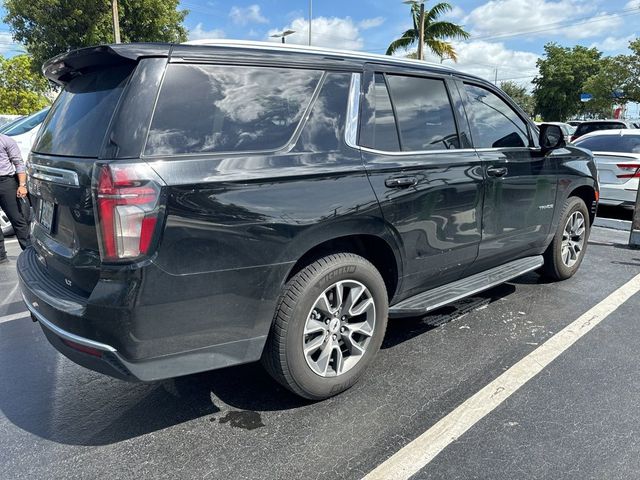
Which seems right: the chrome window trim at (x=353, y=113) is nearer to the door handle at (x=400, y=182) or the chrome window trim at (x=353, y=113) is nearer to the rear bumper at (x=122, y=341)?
the door handle at (x=400, y=182)

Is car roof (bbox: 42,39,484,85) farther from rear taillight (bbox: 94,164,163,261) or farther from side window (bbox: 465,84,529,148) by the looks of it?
side window (bbox: 465,84,529,148)

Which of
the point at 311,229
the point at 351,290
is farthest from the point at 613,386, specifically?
the point at 311,229

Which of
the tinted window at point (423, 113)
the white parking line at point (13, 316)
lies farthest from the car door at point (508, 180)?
the white parking line at point (13, 316)

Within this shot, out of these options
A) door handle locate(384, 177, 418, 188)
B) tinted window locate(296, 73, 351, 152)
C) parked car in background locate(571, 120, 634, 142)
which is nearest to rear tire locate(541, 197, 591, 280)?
door handle locate(384, 177, 418, 188)

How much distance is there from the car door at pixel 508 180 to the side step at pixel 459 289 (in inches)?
2.9

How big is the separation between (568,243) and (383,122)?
2897mm

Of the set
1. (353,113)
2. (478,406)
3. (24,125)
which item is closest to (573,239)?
(478,406)

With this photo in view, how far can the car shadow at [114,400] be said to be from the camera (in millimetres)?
2650

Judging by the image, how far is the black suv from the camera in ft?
7.09

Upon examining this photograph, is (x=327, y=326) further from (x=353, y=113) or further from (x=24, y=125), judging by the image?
(x=24, y=125)

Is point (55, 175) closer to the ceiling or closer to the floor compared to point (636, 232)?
closer to the ceiling

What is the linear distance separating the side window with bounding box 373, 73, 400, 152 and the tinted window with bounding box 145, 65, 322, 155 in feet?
1.66

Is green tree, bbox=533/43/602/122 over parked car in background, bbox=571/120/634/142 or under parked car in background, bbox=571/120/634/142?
over

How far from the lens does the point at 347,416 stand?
271cm
